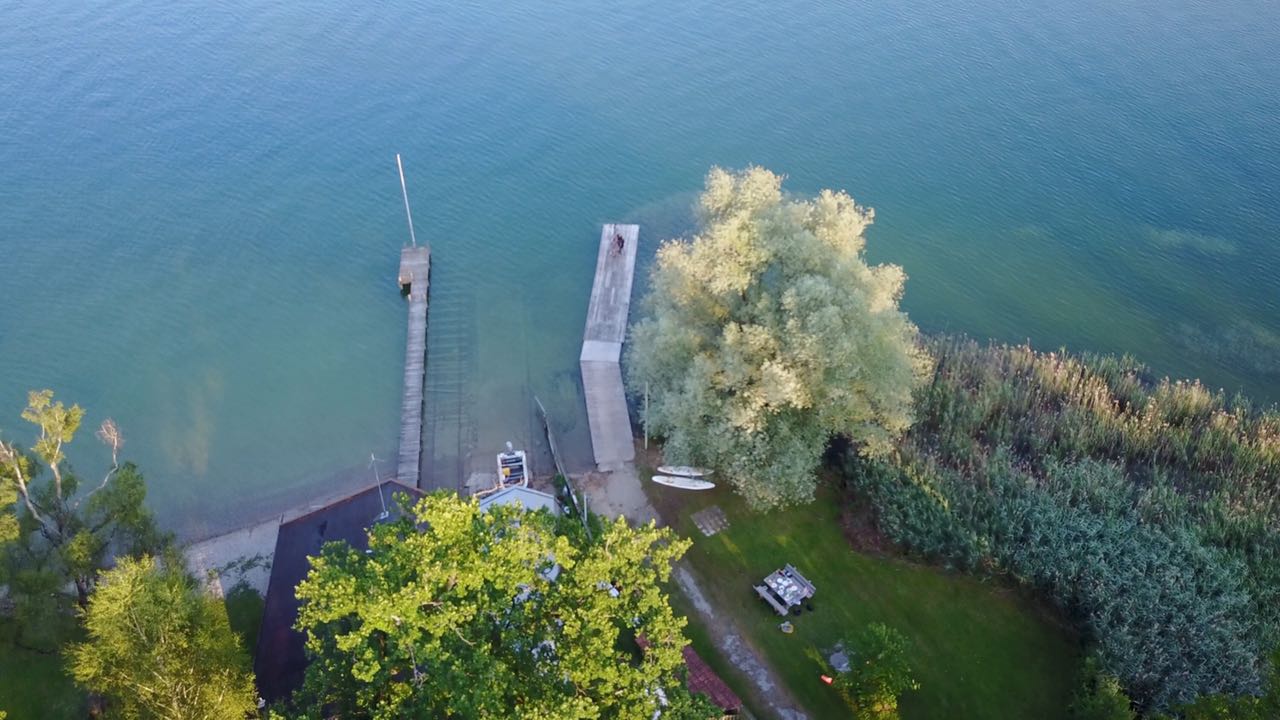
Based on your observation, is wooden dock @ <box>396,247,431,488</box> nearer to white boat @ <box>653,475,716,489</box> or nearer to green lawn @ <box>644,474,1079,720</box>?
white boat @ <box>653,475,716,489</box>

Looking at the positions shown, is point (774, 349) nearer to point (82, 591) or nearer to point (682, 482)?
point (682, 482)

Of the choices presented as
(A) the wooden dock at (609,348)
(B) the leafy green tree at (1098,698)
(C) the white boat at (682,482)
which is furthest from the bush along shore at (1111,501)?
(A) the wooden dock at (609,348)

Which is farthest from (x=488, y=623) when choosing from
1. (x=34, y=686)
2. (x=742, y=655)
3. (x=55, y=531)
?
(x=55, y=531)

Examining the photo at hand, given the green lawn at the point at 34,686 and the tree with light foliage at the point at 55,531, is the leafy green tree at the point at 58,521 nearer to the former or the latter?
the tree with light foliage at the point at 55,531

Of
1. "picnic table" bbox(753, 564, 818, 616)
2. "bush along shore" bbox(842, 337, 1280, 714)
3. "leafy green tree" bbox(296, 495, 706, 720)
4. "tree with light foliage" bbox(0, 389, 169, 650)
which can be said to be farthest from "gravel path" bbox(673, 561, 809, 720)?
"tree with light foliage" bbox(0, 389, 169, 650)

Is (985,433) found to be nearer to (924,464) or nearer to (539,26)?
(924,464)
